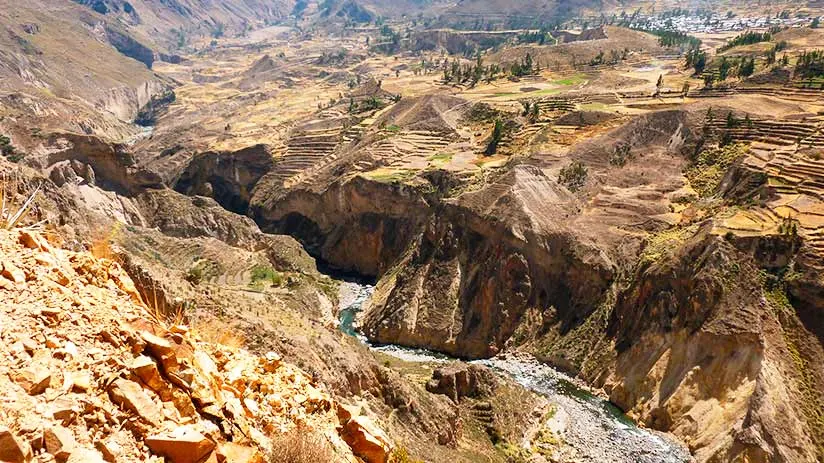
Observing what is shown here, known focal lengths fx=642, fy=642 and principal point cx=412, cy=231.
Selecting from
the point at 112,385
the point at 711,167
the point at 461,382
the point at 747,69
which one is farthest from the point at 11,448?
the point at 747,69

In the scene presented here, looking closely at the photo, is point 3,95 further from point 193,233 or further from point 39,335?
point 39,335

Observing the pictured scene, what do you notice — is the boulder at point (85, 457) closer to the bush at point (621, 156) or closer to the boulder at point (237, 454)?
the boulder at point (237, 454)

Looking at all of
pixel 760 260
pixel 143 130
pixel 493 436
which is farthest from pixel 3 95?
pixel 760 260

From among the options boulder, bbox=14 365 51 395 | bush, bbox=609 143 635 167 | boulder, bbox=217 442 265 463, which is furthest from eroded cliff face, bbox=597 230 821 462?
boulder, bbox=14 365 51 395

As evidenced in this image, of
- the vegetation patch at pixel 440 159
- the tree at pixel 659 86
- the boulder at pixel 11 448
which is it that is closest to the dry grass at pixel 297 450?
the boulder at pixel 11 448

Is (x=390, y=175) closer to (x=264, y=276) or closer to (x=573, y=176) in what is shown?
(x=573, y=176)

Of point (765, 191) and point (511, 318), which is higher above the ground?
point (765, 191)

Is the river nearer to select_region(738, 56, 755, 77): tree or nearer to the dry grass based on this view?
the dry grass
